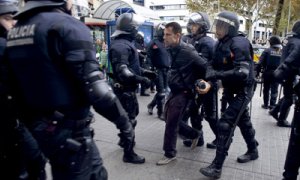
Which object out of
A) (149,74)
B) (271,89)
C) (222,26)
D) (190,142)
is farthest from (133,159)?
(271,89)

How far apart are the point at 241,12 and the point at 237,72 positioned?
88.3ft

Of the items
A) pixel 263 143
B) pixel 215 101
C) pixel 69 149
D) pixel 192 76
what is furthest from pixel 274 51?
pixel 69 149

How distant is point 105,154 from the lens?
4.35 m

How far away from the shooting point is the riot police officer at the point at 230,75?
3.47m

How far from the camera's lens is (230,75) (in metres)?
3.51

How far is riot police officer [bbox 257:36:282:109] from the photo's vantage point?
700cm

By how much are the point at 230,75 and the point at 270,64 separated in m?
4.07

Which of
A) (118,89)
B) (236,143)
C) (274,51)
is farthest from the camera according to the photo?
(274,51)

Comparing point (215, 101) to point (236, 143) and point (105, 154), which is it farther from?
point (105, 154)

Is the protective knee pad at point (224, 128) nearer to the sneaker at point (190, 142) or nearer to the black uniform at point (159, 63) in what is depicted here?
the sneaker at point (190, 142)

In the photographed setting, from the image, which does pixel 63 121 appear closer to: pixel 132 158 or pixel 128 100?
pixel 128 100

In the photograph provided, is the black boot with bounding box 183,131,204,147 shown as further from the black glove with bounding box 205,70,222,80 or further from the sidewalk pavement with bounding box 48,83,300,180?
the black glove with bounding box 205,70,222,80

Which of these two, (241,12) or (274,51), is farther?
(241,12)

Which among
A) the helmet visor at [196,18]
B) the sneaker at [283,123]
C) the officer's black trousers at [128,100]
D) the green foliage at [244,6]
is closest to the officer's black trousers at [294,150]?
the officer's black trousers at [128,100]
